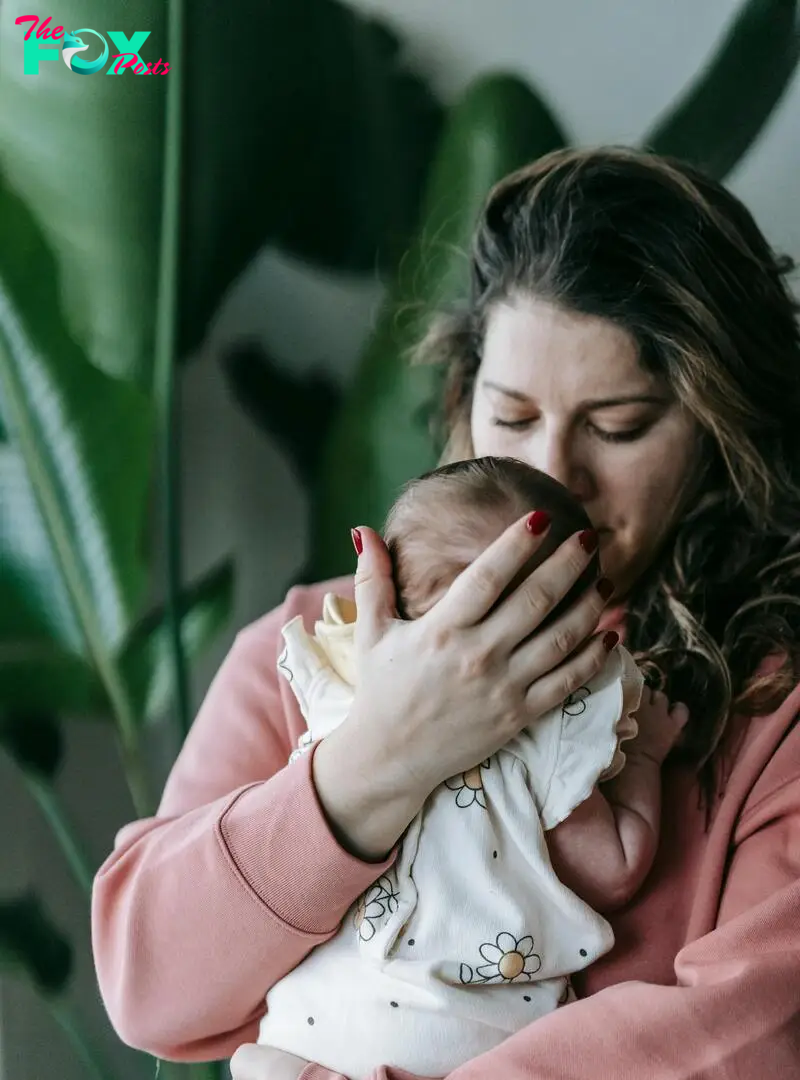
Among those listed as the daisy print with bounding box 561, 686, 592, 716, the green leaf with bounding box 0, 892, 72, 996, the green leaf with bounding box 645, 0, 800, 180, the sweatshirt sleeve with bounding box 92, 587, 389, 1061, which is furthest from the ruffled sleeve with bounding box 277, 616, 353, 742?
the green leaf with bounding box 645, 0, 800, 180

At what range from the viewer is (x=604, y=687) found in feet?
3.24

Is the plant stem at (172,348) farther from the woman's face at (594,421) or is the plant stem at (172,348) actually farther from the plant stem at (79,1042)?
the woman's face at (594,421)

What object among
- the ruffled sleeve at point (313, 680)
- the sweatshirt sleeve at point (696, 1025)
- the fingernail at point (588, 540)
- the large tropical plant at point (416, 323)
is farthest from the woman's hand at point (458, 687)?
the large tropical plant at point (416, 323)

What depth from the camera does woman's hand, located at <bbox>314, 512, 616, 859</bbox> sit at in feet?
3.12

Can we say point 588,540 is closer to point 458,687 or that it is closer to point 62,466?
point 458,687

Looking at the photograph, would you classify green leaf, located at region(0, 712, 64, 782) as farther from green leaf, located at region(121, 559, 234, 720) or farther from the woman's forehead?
the woman's forehead

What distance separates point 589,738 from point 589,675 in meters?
0.06

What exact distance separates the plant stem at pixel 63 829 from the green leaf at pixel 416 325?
53cm

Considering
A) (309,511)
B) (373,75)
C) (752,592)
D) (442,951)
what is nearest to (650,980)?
(442,951)

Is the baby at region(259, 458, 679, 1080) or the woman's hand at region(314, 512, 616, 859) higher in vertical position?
the woman's hand at region(314, 512, 616, 859)

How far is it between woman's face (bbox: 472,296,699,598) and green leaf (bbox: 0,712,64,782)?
803 mm

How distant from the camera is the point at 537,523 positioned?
93 cm

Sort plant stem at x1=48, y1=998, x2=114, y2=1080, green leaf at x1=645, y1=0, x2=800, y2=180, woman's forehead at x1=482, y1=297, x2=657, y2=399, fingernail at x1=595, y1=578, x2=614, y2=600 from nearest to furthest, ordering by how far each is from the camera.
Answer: fingernail at x1=595, y1=578, x2=614, y2=600
woman's forehead at x1=482, y1=297, x2=657, y2=399
green leaf at x1=645, y1=0, x2=800, y2=180
plant stem at x1=48, y1=998, x2=114, y2=1080

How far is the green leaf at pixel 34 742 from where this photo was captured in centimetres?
160
